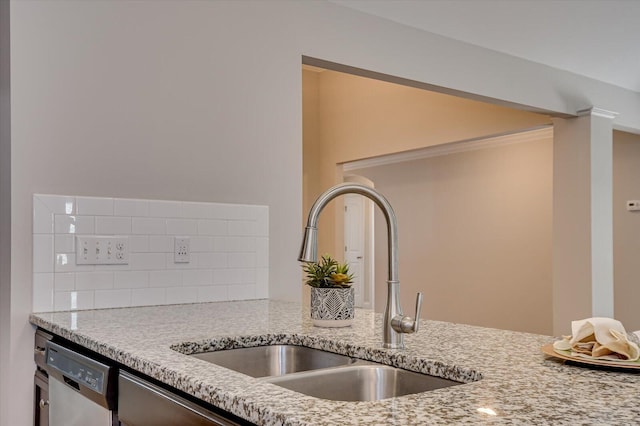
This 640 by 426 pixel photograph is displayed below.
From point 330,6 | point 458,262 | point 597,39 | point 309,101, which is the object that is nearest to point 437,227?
point 458,262

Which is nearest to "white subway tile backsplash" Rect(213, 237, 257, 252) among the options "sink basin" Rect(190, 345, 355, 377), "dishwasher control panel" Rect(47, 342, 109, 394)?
"dishwasher control panel" Rect(47, 342, 109, 394)

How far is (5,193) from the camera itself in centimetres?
215

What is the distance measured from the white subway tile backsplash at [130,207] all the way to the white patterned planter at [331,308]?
3.04 feet

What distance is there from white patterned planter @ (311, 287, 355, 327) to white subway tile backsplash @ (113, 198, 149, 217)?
3.04ft

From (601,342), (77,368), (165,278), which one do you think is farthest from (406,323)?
(165,278)

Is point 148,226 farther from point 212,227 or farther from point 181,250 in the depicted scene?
point 212,227

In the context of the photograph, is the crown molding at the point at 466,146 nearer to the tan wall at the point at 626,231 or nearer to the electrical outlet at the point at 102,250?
the tan wall at the point at 626,231

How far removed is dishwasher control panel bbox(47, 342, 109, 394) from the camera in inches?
58.1

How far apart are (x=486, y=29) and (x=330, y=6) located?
116 centimetres

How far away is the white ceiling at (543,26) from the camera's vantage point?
339cm

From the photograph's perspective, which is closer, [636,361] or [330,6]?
[636,361]

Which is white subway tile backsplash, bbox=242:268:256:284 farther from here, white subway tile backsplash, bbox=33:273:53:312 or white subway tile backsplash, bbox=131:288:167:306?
white subway tile backsplash, bbox=33:273:53:312

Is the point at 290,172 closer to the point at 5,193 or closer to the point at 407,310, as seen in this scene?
the point at 5,193

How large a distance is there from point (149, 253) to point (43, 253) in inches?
14.9
